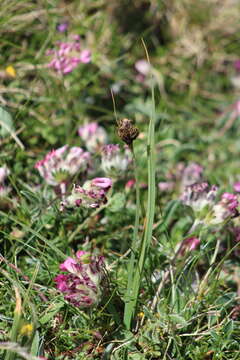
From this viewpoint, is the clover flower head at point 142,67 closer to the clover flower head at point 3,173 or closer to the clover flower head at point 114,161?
the clover flower head at point 114,161

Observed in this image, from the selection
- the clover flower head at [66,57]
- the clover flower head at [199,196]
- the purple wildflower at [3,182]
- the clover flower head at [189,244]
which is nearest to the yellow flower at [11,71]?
the clover flower head at [66,57]

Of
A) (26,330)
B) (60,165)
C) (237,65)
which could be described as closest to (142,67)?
(237,65)

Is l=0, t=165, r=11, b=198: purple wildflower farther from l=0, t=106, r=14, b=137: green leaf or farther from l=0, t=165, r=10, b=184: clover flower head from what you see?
l=0, t=106, r=14, b=137: green leaf

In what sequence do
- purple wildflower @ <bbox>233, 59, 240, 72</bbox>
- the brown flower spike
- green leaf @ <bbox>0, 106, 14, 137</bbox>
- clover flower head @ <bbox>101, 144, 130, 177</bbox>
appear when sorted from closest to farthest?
the brown flower spike → clover flower head @ <bbox>101, 144, 130, 177</bbox> → green leaf @ <bbox>0, 106, 14, 137</bbox> → purple wildflower @ <bbox>233, 59, 240, 72</bbox>

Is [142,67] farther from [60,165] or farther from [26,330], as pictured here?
[26,330]

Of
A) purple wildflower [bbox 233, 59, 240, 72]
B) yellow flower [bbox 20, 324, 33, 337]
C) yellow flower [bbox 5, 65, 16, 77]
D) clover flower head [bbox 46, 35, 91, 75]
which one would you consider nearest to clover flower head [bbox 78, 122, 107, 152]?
clover flower head [bbox 46, 35, 91, 75]

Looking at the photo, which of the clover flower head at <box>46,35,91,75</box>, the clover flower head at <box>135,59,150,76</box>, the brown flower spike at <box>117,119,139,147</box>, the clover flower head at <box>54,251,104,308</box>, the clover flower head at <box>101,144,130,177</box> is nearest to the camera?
the brown flower spike at <box>117,119,139,147</box>

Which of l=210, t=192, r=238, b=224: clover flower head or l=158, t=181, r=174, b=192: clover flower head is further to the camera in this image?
l=158, t=181, r=174, b=192: clover flower head

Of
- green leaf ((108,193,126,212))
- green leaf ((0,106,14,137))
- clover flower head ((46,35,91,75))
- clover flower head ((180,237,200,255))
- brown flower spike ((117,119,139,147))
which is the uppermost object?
brown flower spike ((117,119,139,147))
